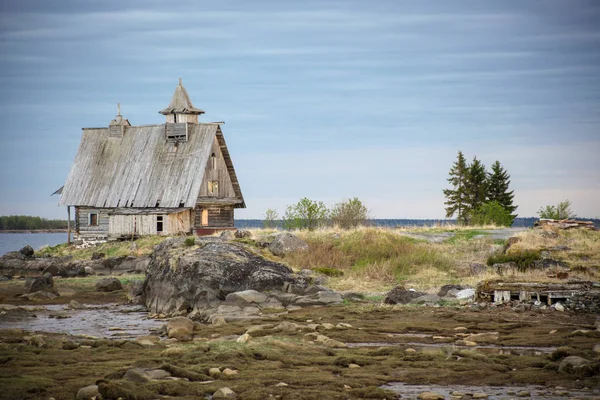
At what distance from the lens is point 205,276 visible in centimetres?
2648

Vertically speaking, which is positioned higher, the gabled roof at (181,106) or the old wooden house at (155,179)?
the gabled roof at (181,106)

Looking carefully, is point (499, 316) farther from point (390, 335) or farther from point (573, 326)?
point (390, 335)

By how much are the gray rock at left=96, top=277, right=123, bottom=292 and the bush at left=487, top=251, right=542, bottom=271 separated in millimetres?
14572

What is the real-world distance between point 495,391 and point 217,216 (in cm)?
4582

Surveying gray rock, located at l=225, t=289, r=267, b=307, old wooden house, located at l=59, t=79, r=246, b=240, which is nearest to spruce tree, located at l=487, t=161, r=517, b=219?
old wooden house, located at l=59, t=79, r=246, b=240

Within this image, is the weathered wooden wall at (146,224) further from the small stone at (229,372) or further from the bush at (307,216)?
the small stone at (229,372)

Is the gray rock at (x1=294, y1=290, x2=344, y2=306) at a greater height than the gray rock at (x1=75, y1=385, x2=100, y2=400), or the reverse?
the gray rock at (x1=294, y1=290, x2=344, y2=306)

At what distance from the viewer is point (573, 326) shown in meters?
20.0

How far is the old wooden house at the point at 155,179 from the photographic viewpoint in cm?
5519

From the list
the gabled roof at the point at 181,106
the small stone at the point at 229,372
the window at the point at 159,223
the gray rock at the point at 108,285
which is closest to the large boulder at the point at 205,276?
the gray rock at the point at 108,285

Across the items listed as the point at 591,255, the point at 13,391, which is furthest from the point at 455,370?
the point at 591,255

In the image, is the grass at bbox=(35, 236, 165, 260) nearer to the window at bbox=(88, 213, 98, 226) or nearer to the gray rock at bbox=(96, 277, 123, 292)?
the window at bbox=(88, 213, 98, 226)

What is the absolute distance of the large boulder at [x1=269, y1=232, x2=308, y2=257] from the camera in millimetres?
37094

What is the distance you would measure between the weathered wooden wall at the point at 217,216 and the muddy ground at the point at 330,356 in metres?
33.7
